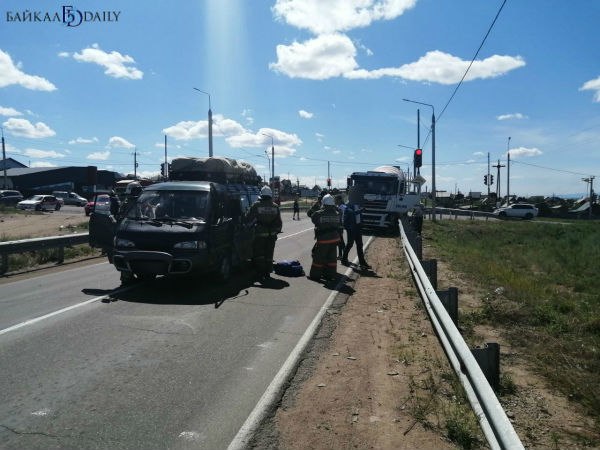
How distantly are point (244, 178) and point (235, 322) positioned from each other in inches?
266

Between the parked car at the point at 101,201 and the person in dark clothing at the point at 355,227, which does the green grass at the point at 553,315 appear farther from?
the parked car at the point at 101,201

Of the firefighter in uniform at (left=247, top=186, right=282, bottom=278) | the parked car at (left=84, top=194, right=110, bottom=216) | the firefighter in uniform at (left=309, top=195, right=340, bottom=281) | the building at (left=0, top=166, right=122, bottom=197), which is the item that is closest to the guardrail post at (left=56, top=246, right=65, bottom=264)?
the parked car at (left=84, top=194, right=110, bottom=216)

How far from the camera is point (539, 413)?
4105 mm

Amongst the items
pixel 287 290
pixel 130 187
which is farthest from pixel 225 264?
pixel 130 187

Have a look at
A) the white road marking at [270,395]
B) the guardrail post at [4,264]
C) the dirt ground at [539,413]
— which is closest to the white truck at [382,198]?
the guardrail post at [4,264]

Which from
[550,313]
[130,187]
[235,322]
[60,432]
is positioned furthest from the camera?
[130,187]

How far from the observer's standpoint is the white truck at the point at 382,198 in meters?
23.8

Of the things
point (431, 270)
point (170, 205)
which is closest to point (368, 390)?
point (431, 270)

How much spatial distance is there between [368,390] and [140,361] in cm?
231

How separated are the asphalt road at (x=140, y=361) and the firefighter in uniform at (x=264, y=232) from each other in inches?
42.4

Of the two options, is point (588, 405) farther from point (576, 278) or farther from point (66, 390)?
point (576, 278)

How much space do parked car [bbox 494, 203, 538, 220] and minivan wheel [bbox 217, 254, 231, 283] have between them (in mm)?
48740

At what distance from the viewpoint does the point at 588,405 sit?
13.9 ft

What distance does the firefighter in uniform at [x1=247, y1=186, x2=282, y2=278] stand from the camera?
403 inches
